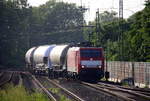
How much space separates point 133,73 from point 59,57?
32.7 ft

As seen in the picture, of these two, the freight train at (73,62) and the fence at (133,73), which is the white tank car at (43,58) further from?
the fence at (133,73)

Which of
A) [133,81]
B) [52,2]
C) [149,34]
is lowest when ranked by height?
[133,81]

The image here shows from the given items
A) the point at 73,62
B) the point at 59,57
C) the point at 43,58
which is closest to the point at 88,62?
the point at 73,62

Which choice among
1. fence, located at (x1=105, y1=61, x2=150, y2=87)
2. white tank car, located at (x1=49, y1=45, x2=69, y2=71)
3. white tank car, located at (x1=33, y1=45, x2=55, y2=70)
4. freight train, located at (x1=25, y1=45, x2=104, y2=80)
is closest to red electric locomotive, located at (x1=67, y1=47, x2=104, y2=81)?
freight train, located at (x1=25, y1=45, x2=104, y2=80)

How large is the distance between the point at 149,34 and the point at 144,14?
4968 millimetres

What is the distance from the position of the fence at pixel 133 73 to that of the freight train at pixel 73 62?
2.58m

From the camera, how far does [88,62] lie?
39844mm

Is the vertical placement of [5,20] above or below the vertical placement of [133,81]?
above

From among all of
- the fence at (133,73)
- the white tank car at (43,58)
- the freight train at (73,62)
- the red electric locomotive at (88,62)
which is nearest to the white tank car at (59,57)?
the freight train at (73,62)

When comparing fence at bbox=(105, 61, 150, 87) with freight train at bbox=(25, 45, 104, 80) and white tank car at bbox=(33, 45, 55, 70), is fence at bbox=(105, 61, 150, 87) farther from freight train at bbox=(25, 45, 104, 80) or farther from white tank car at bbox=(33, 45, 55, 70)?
white tank car at bbox=(33, 45, 55, 70)

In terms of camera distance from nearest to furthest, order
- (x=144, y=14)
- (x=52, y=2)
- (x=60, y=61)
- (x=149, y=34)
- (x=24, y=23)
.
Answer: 1. (x=60, y=61)
2. (x=149, y=34)
3. (x=144, y=14)
4. (x=24, y=23)
5. (x=52, y=2)

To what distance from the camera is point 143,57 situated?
57.2 meters

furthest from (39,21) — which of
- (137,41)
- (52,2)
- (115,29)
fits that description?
(137,41)

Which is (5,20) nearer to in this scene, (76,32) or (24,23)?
(24,23)
